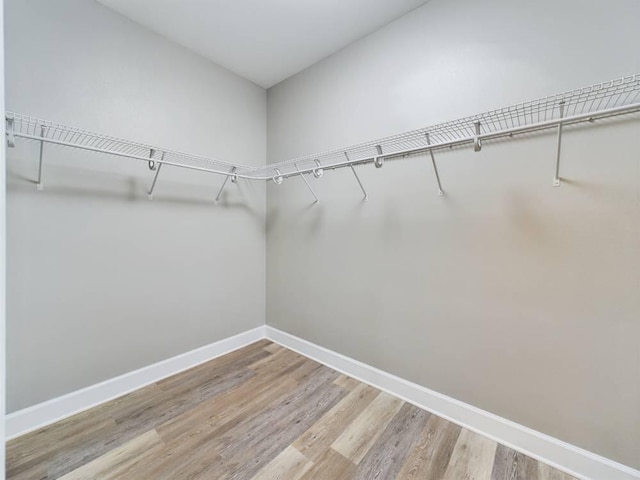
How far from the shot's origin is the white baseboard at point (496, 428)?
1.18 meters

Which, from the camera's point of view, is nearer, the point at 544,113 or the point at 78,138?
the point at 544,113

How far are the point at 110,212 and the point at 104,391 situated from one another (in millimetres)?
1151

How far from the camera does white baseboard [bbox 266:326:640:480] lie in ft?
3.87

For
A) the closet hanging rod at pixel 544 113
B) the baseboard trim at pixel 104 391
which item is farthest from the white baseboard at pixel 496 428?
the closet hanging rod at pixel 544 113

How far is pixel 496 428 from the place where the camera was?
142cm

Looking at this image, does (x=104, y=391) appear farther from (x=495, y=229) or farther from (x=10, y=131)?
(x=495, y=229)

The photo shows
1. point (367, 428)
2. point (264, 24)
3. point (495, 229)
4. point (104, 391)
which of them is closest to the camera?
point (495, 229)

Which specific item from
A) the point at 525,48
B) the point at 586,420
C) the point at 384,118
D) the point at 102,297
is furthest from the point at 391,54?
the point at 102,297

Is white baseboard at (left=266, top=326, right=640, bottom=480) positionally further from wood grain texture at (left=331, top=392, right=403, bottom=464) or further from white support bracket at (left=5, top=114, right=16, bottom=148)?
white support bracket at (left=5, top=114, right=16, bottom=148)

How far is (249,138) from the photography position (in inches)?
97.6

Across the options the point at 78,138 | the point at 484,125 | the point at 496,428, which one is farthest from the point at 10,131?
the point at 496,428

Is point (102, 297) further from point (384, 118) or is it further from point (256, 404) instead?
point (384, 118)

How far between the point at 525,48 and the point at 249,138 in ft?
6.73

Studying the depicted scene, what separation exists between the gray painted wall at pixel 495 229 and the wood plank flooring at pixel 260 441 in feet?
0.84
